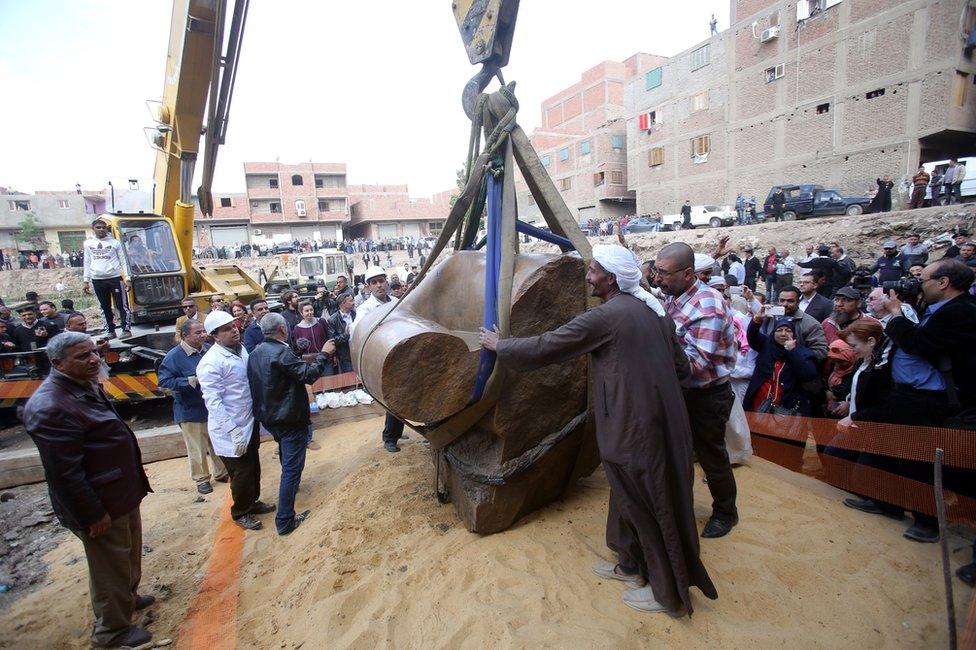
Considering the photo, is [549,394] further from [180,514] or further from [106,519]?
[180,514]

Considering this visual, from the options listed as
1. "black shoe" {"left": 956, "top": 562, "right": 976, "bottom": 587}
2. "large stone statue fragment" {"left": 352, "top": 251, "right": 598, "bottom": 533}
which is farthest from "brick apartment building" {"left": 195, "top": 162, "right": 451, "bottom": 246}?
"black shoe" {"left": 956, "top": 562, "right": 976, "bottom": 587}

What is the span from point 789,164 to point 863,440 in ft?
76.5

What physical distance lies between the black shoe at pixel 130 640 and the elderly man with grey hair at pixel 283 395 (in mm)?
980

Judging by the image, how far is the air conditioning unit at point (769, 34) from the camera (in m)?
21.2

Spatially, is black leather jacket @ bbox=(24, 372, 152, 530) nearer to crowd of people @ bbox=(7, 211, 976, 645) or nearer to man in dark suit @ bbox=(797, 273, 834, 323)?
crowd of people @ bbox=(7, 211, 976, 645)

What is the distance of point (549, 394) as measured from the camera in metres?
2.82

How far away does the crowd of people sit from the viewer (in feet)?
7.05

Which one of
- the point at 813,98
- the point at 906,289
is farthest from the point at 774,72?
the point at 906,289

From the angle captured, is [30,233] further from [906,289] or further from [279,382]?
[906,289]

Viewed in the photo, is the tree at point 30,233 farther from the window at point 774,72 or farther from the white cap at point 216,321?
the window at point 774,72

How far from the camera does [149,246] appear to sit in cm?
665

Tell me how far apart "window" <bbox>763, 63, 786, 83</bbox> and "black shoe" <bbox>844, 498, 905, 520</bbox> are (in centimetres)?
2460

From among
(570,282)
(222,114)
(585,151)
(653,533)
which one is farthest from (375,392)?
(585,151)

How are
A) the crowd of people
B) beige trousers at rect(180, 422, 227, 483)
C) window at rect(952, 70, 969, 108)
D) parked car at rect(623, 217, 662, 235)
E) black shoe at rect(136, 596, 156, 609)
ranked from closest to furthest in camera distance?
the crowd of people
black shoe at rect(136, 596, 156, 609)
beige trousers at rect(180, 422, 227, 483)
window at rect(952, 70, 969, 108)
parked car at rect(623, 217, 662, 235)
